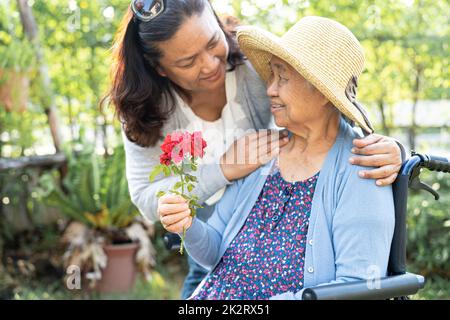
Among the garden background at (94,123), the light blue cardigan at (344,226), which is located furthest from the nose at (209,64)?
the garden background at (94,123)

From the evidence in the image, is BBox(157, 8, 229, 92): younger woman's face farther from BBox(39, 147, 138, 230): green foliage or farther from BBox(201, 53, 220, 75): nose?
BBox(39, 147, 138, 230): green foliage

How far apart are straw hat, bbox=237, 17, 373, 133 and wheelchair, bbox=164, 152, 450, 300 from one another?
203 millimetres

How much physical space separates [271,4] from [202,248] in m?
2.14

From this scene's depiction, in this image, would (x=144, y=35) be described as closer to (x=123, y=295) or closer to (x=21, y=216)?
(x=123, y=295)

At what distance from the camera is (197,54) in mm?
2127

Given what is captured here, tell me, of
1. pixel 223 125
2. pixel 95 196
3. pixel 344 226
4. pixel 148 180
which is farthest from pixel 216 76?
pixel 95 196

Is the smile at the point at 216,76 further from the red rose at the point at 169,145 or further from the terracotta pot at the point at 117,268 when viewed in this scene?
the terracotta pot at the point at 117,268

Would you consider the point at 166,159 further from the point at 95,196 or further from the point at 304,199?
the point at 95,196

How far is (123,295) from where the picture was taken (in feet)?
13.5

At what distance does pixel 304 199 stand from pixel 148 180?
2.35 ft

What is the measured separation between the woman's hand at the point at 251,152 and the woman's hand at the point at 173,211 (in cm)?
42

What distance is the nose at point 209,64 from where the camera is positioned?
2145mm

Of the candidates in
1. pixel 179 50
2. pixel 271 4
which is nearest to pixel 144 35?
pixel 179 50

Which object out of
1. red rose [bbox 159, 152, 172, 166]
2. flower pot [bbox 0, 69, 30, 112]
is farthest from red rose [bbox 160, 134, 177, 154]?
flower pot [bbox 0, 69, 30, 112]
